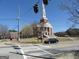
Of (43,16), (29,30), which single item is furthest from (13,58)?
(29,30)

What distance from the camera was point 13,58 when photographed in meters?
22.8

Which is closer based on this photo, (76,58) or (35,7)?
(35,7)

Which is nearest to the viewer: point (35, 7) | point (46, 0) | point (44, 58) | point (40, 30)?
point (46, 0)

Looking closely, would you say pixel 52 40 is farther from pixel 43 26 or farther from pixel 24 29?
pixel 24 29

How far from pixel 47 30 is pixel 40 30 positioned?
3333 mm

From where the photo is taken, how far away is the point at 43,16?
340ft

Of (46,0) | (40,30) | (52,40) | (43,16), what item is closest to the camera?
(46,0)

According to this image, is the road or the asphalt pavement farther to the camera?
the road

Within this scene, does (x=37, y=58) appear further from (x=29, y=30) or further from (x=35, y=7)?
(x=29, y=30)

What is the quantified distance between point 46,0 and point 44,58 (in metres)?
10.7

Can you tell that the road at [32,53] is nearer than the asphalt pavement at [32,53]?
No

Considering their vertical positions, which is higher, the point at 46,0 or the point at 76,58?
the point at 46,0

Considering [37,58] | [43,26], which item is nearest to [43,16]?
[43,26]

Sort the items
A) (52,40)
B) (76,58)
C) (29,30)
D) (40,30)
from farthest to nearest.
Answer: (29,30)
(40,30)
(52,40)
(76,58)
